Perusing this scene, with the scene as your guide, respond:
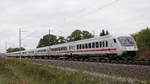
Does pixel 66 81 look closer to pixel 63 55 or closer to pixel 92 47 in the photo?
pixel 92 47

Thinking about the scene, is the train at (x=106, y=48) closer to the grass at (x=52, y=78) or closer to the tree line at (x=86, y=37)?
the grass at (x=52, y=78)

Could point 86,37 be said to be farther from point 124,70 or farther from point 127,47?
point 124,70

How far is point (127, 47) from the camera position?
68.0 ft

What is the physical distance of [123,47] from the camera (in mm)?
20516

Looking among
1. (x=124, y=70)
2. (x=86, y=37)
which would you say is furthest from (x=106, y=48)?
(x=86, y=37)

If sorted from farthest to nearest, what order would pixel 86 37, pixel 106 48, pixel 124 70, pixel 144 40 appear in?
pixel 86 37 < pixel 144 40 < pixel 106 48 < pixel 124 70

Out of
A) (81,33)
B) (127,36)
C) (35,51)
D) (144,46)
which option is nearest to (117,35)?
(127,36)

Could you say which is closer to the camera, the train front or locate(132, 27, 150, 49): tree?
the train front

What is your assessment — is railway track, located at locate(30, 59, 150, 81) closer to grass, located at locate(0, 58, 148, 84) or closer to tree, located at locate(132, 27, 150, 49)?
grass, located at locate(0, 58, 148, 84)

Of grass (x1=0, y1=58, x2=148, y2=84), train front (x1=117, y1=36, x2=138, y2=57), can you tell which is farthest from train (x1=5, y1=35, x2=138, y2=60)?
grass (x1=0, y1=58, x2=148, y2=84)

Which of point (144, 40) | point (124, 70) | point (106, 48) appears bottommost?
point (124, 70)

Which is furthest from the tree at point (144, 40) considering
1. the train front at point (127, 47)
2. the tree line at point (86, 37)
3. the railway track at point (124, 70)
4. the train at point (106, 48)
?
the railway track at point (124, 70)

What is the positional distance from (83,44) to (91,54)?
2790 millimetres

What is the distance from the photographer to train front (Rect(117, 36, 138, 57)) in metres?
20.4
